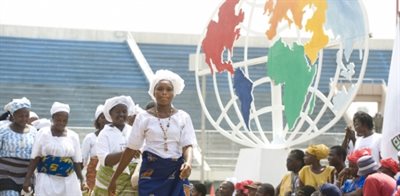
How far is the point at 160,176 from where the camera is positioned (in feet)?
27.6

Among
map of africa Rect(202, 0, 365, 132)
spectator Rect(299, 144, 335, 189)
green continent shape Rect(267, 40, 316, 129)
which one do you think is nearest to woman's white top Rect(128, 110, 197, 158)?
spectator Rect(299, 144, 335, 189)

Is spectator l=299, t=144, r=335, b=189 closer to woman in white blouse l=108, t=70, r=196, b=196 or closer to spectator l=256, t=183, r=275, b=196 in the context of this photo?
spectator l=256, t=183, r=275, b=196

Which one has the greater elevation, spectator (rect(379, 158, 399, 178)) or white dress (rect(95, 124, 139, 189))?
white dress (rect(95, 124, 139, 189))

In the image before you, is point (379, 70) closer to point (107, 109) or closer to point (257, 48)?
point (257, 48)

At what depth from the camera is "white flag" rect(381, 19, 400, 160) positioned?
35.7 ft

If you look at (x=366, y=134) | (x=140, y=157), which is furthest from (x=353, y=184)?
(x=140, y=157)

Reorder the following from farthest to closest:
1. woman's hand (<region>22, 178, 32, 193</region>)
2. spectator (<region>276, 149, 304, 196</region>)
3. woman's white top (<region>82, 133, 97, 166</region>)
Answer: woman's white top (<region>82, 133, 97, 166</region>)
spectator (<region>276, 149, 304, 196</region>)
woman's hand (<region>22, 178, 32, 193</region>)

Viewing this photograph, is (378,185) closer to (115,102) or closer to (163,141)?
(163,141)

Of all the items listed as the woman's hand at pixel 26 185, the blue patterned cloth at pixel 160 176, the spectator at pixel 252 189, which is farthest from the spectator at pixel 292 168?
the blue patterned cloth at pixel 160 176

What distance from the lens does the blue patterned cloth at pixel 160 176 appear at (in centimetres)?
839

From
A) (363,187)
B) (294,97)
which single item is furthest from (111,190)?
(294,97)

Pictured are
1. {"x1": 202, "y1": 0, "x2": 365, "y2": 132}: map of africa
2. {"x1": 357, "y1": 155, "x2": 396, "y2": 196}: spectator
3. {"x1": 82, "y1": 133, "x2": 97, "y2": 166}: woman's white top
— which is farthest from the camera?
{"x1": 202, "y1": 0, "x2": 365, "y2": 132}: map of africa

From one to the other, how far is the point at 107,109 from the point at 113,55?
3077 cm

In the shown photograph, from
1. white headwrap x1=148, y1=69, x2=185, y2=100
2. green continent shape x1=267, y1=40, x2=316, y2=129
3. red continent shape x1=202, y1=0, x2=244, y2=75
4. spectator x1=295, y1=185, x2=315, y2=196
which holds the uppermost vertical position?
red continent shape x1=202, y1=0, x2=244, y2=75
